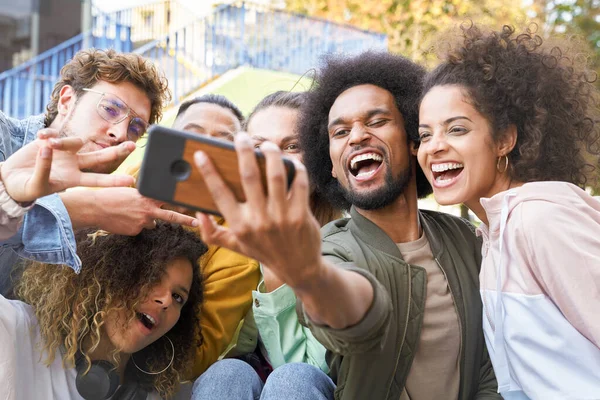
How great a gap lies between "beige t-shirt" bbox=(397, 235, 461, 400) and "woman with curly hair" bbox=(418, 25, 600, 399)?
0.17m

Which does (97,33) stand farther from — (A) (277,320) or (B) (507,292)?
(B) (507,292)

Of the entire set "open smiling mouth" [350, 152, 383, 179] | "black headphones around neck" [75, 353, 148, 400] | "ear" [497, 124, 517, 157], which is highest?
"ear" [497, 124, 517, 157]

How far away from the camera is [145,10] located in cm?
1374

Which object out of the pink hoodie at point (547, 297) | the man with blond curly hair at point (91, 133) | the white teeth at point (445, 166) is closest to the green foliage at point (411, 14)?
the man with blond curly hair at point (91, 133)

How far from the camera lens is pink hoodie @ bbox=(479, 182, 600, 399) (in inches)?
81.4

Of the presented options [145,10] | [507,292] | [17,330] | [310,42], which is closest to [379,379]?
[507,292]

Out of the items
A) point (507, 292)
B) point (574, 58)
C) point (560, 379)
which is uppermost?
point (574, 58)

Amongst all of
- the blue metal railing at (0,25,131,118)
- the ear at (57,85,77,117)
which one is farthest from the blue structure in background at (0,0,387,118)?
the ear at (57,85,77,117)

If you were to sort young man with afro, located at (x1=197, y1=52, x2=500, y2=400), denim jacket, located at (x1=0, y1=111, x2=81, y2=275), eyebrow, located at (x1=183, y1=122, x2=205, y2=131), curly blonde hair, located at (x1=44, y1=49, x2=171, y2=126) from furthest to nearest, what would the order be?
eyebrow, located at (x1=183, y1=122, x2=205, y2=131)
curly blonde hair, located at (x1=44, y1=49, x2=171, y2=126)
denim jacket, located at (x1=0, y1=111, x2=81, y2=275)
young man with afro, located at (x1=197, y1=52, x2=500, y2=400)

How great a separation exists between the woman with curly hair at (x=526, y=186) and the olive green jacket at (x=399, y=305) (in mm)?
184

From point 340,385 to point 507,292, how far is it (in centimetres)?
68

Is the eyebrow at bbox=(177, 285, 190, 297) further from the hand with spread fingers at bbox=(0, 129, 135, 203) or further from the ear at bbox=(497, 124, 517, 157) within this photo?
the ear at bbox=(497, 124, 517, 157)

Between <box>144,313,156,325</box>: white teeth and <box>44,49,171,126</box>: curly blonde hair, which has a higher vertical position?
<box>44,49,171,126</box>: curly blonde hair

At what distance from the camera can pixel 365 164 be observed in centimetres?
283
